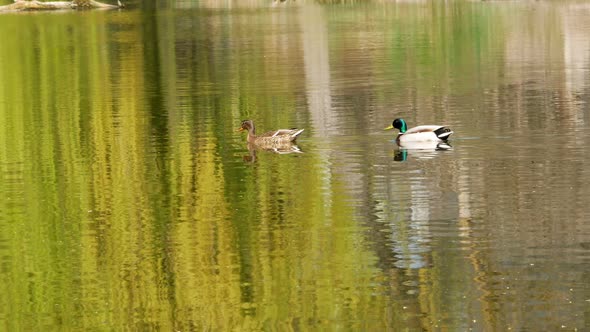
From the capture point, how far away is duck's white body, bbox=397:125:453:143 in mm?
33562

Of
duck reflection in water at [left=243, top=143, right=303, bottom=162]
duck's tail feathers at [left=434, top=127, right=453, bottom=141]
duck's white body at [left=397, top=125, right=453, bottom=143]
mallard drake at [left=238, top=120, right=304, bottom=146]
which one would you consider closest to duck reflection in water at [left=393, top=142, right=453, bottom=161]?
duck's white body at [left=397, top=125, right=453, bottom=143]

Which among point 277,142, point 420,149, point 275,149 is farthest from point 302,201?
point 277,142

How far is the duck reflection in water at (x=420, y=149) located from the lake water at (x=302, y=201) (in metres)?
0.11

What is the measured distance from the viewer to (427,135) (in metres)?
33.7

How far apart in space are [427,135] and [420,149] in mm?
501

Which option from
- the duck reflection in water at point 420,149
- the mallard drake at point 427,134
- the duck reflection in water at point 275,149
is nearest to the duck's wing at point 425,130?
the mallard drake at point 427,134

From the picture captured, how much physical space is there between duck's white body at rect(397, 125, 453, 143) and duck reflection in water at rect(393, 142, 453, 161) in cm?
9

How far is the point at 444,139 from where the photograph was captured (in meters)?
33.9

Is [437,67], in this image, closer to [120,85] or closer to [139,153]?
[120,85]

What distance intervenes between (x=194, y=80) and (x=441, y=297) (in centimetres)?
3769

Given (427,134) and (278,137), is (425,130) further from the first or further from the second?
(278,137)

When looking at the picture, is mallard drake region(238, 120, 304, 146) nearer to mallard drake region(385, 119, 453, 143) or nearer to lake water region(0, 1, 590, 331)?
lake water region(0, 1, 590, 331)

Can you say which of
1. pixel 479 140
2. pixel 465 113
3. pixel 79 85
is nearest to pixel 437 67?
pixel 79 85

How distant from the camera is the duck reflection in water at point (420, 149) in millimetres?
32625
